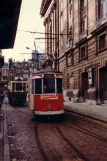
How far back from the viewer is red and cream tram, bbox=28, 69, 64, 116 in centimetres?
1623

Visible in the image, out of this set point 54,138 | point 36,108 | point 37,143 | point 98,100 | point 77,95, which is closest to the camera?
point 37,143

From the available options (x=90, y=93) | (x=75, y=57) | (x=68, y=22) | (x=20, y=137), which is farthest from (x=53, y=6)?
(x=20, y=137)

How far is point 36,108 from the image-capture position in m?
16.4

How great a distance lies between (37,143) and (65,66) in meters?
32.2

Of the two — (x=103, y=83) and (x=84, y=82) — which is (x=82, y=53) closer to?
(x=84, y=82)

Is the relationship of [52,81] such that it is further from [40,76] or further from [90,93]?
[90,93]

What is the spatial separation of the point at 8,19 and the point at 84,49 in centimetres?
2350

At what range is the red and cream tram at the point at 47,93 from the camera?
1623 cm

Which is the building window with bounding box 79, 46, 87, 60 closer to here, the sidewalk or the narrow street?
the sidewalk

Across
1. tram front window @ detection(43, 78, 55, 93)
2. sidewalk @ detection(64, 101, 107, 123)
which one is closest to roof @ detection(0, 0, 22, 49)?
tram front window @ detection(43, 78, 55, 93)

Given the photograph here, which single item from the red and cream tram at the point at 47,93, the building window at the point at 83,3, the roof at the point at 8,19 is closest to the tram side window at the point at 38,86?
the red and cream tram at the point at 47,93

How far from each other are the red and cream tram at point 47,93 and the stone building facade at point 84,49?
33.8ft

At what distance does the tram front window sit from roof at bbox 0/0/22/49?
135 inches

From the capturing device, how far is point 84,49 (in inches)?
1302
